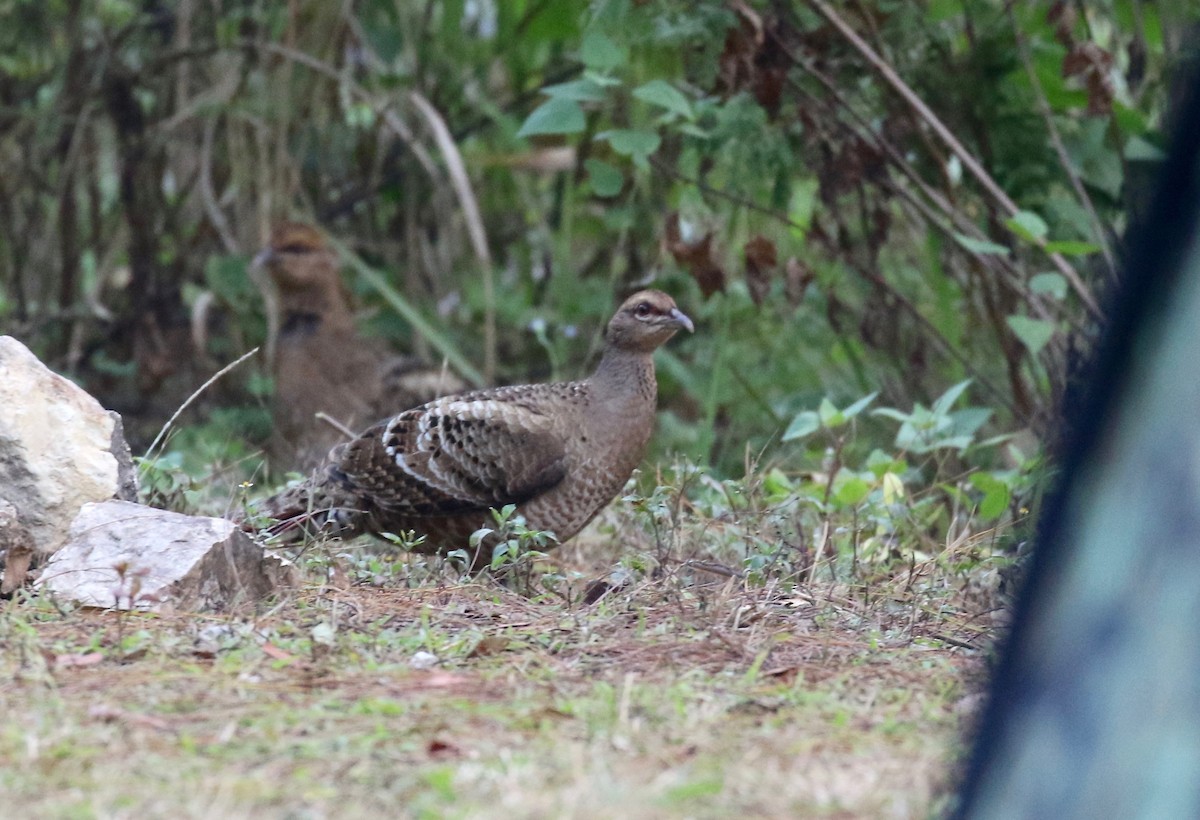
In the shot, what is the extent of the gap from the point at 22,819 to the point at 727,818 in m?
1.02

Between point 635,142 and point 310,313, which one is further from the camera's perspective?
point 310,313

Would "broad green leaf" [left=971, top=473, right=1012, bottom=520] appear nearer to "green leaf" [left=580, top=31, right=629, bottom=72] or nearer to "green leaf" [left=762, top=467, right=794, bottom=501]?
"green leaf" [left=762, top=467, right=794, bottom=501]

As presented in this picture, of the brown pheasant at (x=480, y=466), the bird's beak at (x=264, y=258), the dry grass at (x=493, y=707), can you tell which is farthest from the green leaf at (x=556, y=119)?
the bird's beak at (x=264, y=258)

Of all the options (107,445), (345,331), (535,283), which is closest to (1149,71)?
(535,283)

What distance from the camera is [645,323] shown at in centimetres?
538

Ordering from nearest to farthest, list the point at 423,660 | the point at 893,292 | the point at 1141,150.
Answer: the point at 423,660 → the point at 1141,150 → the point at 893,292

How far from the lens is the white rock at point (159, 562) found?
3488 millimetres

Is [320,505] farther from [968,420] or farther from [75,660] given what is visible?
[968,420]

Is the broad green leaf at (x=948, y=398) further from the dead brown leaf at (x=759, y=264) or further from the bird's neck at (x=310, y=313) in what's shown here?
the bird's neck at (x=310, y=313)

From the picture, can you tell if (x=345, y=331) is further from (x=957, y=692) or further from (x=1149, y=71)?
(x=957, y=692)

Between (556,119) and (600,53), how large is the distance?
30cm

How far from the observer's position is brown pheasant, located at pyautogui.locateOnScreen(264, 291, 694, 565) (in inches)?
195

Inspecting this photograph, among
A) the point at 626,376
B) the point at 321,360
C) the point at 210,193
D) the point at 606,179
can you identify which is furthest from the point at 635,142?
the point at 210,193

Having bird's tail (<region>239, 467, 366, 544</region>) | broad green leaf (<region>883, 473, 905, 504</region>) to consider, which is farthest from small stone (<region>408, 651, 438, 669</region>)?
broad green leaf (<region>883, 473, 905, 504</region>)
